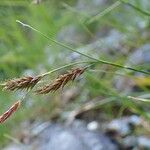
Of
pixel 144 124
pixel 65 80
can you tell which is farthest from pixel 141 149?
pixel 65 80

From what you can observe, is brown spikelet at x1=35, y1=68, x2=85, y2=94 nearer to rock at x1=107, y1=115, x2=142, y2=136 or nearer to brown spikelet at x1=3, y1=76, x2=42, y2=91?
brown spikelet at x1=3, y1=76, x2=42, y2=91

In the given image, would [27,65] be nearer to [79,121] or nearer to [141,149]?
[79,121]

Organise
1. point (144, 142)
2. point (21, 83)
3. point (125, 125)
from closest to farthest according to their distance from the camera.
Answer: point (21, 83) → point (144, 142) → point (125, 125)

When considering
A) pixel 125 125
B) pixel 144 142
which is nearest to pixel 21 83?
pixel 144 142

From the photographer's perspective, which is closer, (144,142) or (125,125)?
(144,142)

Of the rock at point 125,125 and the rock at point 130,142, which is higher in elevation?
the rock at point 125,125

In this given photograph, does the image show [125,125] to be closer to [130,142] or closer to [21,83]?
[130,142]

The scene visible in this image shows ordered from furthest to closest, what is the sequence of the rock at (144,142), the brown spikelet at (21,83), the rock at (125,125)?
→ the rock at (125,125)
the rock at (144,142)
the brown spikelet at (21,83)

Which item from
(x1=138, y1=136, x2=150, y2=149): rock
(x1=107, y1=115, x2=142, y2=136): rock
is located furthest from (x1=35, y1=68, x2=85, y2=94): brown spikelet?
(x1=107, y1=115, x2=142, y2=136): rock

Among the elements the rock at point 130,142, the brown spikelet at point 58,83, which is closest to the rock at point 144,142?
the rock at point 130,142

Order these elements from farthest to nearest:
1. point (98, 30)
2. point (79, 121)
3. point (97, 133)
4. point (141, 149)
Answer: point (98, 30)
point (79, 121)
point (97, 133)
point (141, 149)

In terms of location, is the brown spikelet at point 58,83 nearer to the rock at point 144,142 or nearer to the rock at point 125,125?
the rock at point 144,142
